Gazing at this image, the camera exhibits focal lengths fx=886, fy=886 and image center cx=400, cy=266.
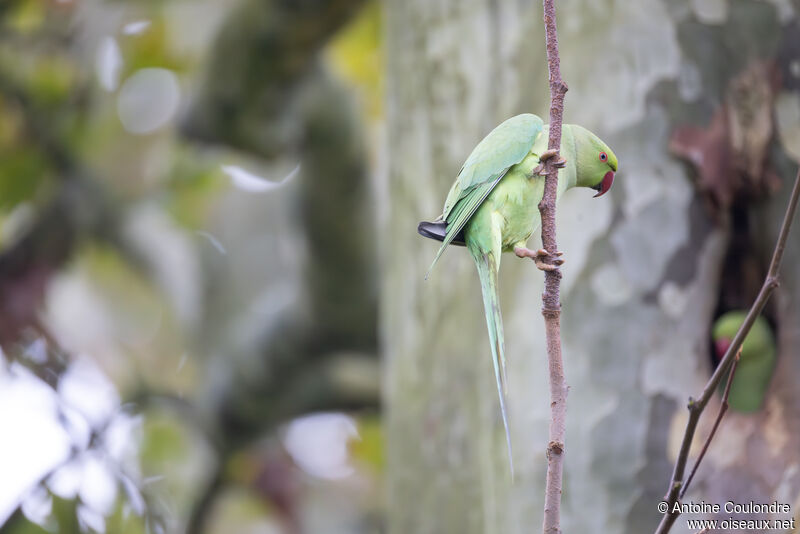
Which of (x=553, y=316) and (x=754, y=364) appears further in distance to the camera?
(x=754, y=364)

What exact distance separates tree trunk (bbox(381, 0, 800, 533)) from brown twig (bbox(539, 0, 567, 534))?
100 cm

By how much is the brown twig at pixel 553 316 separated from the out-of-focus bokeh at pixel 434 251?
1.02m

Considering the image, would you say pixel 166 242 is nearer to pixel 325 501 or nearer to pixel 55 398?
pixel 55 398

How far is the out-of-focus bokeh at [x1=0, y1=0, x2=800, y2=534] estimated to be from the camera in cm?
170

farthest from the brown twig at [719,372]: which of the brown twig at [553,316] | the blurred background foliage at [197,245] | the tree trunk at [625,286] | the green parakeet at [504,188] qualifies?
the blurred background foliage at [197,245]

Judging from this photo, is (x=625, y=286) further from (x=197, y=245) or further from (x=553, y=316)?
(x=197, y=245)

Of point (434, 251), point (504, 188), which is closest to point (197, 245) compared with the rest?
point (434, 251)

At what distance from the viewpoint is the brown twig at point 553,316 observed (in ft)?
1.99

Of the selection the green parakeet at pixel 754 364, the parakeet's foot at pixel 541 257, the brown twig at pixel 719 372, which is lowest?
the green parakeet at pixel 754 364

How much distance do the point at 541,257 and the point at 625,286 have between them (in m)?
0.92

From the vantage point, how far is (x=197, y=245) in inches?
165

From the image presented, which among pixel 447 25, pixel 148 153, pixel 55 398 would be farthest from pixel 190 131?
pixel 447 25

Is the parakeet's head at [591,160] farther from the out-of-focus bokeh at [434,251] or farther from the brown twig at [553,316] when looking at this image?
the out-of-focus bokeh at [434,251]

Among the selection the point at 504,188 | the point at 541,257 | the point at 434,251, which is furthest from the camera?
the point at 434,251
